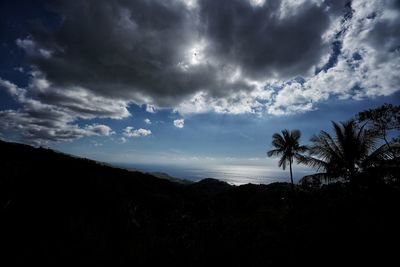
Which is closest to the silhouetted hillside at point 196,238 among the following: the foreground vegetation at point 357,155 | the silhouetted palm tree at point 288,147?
the foreground vegetation at point 357,155

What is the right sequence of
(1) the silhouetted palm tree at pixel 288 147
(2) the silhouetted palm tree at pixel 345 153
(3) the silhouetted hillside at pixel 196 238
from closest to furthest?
(3) the silhouetted hillside at pixel 196 238, (2) the silhouetted palm tree at pixel 345 153, (1) the silhouetted palm tree at pixel 288 147

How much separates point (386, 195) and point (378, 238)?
416 centimetres

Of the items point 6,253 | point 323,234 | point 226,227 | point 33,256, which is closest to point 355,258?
point 323,234

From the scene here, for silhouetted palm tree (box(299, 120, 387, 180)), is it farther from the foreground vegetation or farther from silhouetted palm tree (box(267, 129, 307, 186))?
silhouetted palm tree (box(267, 129, 307, 186))

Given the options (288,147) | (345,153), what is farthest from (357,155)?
(288,147)

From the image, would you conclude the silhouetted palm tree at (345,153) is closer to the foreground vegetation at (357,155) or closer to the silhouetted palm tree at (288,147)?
the foreground vegetation at (357,155)

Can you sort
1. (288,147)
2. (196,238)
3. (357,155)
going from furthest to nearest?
(288,147) < (357,155) < (196,238)

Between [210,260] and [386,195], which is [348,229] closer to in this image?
[210,260]

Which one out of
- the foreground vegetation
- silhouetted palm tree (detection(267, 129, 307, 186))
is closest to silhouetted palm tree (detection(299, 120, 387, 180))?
the foreground vegetation

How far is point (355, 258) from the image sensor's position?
369 centimetres

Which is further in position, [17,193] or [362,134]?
[362,134]

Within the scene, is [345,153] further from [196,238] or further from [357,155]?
[196,238]

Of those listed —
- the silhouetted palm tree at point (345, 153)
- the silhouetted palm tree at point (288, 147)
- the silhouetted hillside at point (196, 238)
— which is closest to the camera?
the silhouetted hillside at point (196, 238)

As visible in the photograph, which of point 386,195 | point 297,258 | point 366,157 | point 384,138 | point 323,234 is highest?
point 384,138
